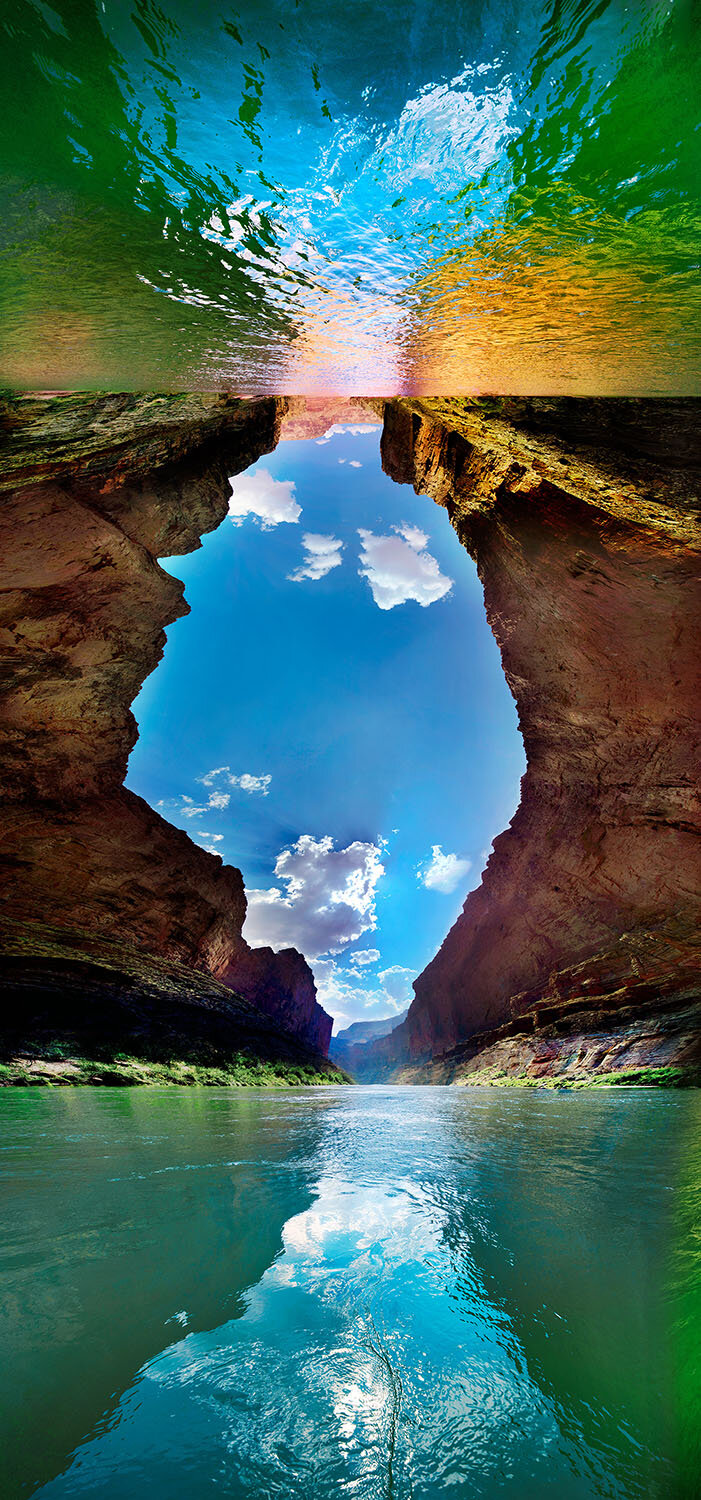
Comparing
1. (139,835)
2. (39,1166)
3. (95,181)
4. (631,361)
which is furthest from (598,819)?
(95,181)

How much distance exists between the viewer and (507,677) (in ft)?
58.9

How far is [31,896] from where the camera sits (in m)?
15.8

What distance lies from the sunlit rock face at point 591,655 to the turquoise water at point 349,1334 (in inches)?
295

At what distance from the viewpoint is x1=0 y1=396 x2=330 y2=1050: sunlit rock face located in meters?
9.94

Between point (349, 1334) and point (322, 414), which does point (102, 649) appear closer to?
point (322, 414)

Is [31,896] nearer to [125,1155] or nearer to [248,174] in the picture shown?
[125,1155]

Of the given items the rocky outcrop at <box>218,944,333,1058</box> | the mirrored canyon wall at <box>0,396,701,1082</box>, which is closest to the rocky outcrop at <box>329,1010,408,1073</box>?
the rocky outcrop at <box>218,944,333,1058</box>

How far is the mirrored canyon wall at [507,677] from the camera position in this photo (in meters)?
8.00

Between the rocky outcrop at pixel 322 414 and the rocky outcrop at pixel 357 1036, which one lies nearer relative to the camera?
the rocky outcrop at pixel 322 414

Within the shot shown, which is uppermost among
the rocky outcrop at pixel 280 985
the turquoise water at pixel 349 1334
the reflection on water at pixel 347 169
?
the reflection on water at pixel 347 169

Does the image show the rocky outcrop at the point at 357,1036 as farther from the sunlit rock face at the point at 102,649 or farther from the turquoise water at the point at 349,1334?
the turquoise water at the point at 349,1334

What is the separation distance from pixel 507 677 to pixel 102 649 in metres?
12.3

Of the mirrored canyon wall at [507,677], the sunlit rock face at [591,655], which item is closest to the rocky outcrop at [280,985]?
the mirrored canyon wall at [507,677]

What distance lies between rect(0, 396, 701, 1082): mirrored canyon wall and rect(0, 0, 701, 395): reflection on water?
3.24 meters
